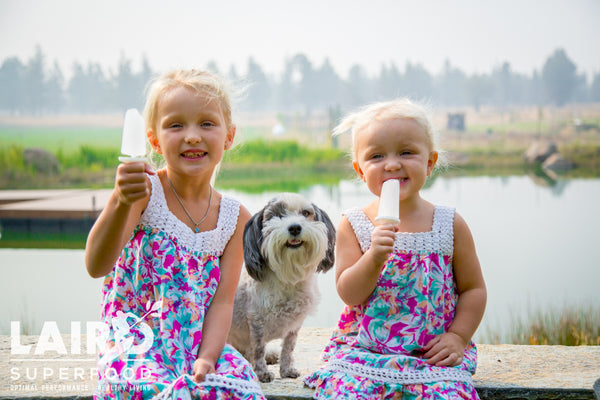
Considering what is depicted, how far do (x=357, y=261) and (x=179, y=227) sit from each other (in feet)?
2.52

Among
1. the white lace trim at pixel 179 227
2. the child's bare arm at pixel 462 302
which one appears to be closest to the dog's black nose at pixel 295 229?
the white lace trim at pixel 179 227

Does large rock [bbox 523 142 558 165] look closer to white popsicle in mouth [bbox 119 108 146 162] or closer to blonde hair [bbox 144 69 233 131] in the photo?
blonde hair [bbox 144 69 233 131]

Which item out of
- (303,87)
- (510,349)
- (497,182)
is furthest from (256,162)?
(510,349)

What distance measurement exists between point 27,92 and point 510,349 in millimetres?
12125

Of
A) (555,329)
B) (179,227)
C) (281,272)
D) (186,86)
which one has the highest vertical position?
(186,86)

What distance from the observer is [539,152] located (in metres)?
12.9

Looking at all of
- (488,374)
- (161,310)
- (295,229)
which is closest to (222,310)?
(161,310)

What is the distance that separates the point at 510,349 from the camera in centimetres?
328

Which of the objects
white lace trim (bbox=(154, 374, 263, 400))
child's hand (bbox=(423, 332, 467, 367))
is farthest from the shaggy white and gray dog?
child's hand (bbox=(423, 332, 467, 367))

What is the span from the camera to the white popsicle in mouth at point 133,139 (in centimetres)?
189

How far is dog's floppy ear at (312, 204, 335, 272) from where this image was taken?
8.52 ft

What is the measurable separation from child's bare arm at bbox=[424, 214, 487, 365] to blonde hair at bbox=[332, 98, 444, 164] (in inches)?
16.0

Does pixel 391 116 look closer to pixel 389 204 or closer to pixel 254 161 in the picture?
pixel 389 204

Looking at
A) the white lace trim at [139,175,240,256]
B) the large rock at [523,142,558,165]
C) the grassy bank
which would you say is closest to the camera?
the white lace trim at [139,175,240,256]
